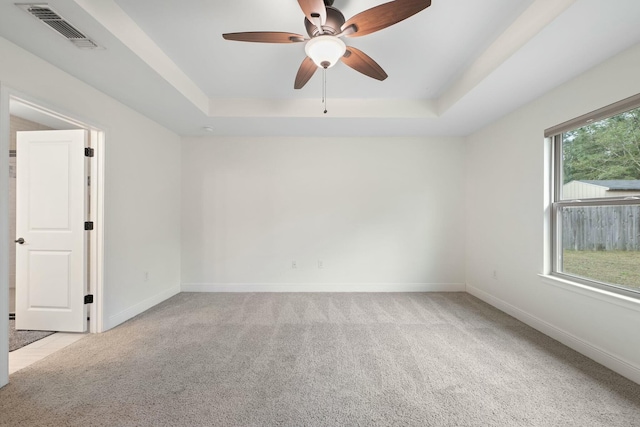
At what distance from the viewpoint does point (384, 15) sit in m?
1.53

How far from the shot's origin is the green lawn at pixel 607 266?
2062mm

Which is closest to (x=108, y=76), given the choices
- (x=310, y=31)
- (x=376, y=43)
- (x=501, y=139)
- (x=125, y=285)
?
(x=310, y=31)

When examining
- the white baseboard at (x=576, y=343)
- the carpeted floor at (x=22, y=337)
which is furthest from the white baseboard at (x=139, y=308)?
the white baseboard at (x=576, y=343)

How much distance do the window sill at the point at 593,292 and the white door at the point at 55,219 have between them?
15.5 feet

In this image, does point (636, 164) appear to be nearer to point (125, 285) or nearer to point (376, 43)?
point (376, 43)

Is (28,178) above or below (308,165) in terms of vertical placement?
below

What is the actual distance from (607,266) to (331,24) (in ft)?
9.83

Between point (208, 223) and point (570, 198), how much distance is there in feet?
15.0

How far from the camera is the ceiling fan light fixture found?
1736 mm

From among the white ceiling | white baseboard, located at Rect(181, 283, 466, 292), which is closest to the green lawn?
the white ceiling

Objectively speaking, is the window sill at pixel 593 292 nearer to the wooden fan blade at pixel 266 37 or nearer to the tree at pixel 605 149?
the tree at pixel 605 149

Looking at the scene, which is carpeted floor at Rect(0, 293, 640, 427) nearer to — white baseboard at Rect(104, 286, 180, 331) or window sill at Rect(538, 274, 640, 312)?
white baseboard at Rect(104, 286, 180, 331)

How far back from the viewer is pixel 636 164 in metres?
2.04

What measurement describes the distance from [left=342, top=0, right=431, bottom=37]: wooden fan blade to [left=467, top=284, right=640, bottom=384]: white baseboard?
290 centimetres
